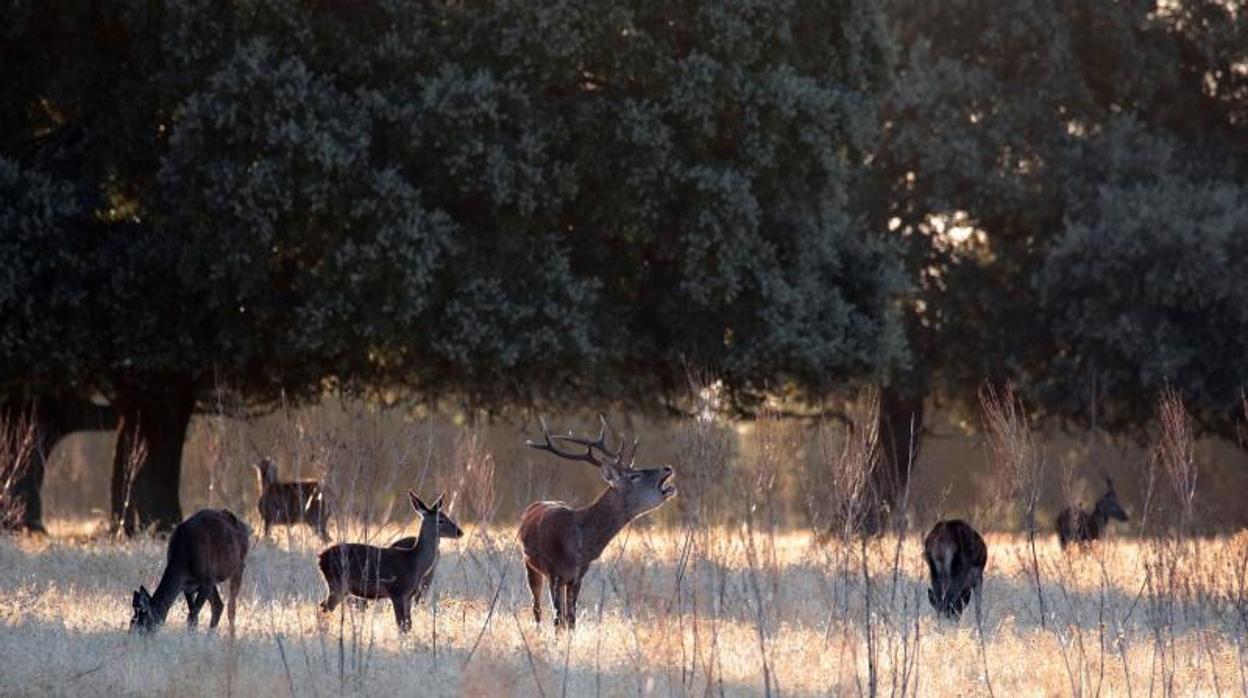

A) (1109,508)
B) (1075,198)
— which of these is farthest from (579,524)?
(1075,198)

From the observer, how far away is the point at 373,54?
21188 millimetres

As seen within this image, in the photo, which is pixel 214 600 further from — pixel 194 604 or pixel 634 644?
pixel 634 644

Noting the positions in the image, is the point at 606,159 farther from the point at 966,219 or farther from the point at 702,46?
the point at 966,219

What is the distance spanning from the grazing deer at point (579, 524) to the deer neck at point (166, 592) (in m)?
2.37

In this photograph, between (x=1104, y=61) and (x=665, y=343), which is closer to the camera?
(x=665, y=343)

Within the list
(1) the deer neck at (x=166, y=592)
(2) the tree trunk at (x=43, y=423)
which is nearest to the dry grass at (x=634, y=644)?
(1) the deer neck at (x=166, y=592)

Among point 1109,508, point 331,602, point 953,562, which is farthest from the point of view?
point 1109,508

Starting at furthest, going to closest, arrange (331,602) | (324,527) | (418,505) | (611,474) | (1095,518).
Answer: (1095,518) → (324,527) → (611,474) → (418,505) → (331,602)

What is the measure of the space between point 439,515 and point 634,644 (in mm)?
1915

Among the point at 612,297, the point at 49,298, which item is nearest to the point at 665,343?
the point at 612,297

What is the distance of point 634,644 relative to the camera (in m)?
13.0

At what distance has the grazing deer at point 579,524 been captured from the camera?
13977 mm

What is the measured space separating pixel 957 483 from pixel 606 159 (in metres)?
25.5

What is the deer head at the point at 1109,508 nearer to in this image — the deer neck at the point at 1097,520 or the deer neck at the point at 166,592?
the deer neck at the point at 1097,520
